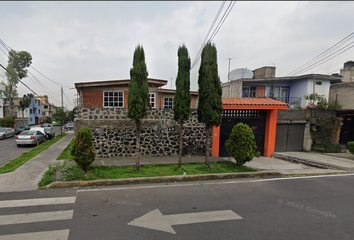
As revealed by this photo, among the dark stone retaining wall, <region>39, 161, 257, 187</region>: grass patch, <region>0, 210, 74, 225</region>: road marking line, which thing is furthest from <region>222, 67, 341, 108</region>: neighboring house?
<region>0, 210, 74, 225</region>: road marking line

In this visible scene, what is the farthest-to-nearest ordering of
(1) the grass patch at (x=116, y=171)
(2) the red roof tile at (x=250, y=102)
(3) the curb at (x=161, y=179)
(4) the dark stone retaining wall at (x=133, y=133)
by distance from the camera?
(2) the red roof tile at (x=250, y=102) → (4) the dark stone retaining wall at (x=133, y=133) → (1) the grass patch at (x=116, y=171) → (3) the curb at (x=161, y=179)

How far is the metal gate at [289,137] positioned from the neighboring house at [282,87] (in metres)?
4.86

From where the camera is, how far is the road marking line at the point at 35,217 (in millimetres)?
3660

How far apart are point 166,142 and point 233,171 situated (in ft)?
12.8

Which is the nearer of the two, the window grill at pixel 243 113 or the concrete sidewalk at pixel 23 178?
the concrete sidewalk at pixel 23 178

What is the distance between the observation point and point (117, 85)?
44.7 feet

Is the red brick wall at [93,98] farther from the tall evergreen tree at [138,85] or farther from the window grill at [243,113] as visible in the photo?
the window grill at [243,113]

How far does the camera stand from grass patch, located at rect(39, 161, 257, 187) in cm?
601

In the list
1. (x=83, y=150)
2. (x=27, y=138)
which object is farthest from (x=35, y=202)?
(x=27, y=138)

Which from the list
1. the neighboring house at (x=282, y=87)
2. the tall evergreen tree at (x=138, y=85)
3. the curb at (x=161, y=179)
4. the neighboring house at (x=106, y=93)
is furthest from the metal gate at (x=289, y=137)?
the tall evergreen tree at (x=138, y=85)

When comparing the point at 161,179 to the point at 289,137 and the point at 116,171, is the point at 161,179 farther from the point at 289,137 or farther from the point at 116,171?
the point at 289,137

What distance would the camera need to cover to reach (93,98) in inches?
539

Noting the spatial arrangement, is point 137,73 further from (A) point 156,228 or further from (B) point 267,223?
(B) point 267,223

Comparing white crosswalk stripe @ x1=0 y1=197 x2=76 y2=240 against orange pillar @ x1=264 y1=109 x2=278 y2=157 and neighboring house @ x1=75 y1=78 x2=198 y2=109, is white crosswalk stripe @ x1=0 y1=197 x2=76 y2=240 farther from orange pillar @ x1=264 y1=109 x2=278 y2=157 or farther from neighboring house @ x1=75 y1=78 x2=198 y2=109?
orange pillar @ x1=264 y1=109 x2=278 y2=157
